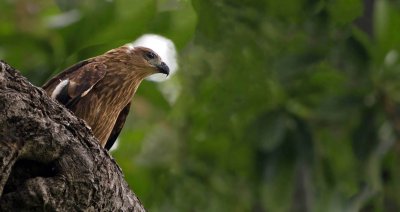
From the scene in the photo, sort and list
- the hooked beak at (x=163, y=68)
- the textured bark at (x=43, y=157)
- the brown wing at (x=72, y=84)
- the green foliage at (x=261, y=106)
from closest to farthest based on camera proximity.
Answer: the textured bark at (x=43, y=157) → the brown wing at (x=72, y=84) → the green foliage at (x=261, y=106) → the hooked beak at (x=163, y=68)

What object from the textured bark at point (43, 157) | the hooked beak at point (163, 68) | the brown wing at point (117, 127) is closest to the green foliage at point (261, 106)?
the hooked beak at point (163, 68)

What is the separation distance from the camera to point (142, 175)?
6.90 meters

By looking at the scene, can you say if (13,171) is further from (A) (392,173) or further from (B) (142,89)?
(A) (392,173)

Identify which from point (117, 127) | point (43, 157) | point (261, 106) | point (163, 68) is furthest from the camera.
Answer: point (261, 106)

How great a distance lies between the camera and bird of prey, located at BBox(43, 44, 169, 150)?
5438mm

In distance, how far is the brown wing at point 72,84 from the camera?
5387mm

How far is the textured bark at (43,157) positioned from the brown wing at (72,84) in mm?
1595

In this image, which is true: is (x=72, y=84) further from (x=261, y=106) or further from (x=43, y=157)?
(x=261, y=106)

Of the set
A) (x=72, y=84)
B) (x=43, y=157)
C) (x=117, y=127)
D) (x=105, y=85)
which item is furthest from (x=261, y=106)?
(x=43, y=157)

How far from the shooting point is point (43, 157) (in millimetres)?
3592

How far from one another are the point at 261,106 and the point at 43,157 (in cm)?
430

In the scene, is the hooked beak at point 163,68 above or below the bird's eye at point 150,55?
below

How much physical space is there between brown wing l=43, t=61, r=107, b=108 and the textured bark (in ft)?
5.23

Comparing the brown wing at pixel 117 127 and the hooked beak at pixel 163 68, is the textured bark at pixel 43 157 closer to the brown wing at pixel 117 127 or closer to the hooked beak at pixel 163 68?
the brown wing at pixel 117 127
